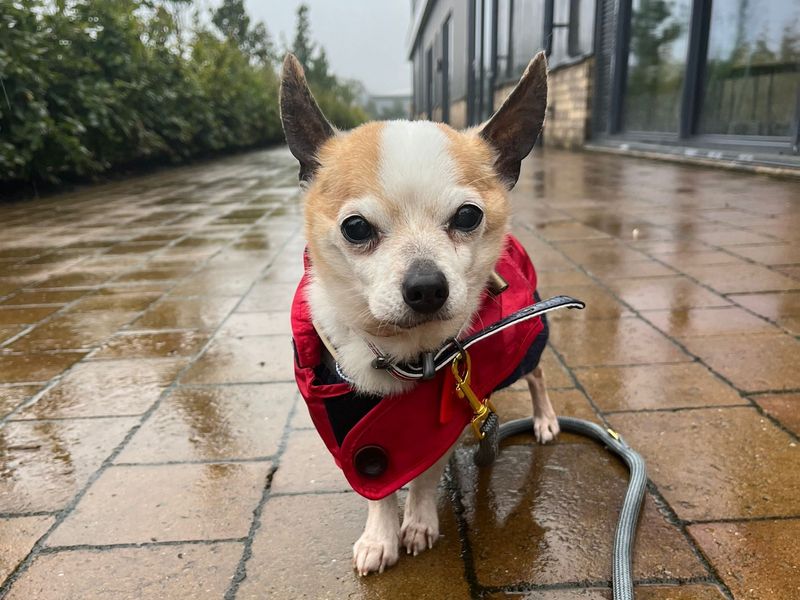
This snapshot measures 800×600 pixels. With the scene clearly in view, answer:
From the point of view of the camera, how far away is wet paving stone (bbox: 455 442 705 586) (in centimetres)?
150

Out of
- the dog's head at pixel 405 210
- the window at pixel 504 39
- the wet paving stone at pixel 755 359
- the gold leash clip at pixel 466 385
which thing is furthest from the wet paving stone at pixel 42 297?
the window at pixel 504 39

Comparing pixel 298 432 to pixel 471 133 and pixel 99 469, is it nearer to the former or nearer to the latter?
pixel 99 469

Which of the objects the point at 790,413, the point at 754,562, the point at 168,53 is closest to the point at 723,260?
the point at 790,413

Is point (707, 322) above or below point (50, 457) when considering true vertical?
above

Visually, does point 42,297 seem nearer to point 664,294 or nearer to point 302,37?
point 664,294

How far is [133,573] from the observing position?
5.07ft

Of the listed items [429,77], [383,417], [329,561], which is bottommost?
[329,561]

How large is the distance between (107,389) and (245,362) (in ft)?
1.96

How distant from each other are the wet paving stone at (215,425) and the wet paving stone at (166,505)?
0.29 feet

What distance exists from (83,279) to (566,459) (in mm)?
3839

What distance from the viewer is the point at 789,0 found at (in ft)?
21.2

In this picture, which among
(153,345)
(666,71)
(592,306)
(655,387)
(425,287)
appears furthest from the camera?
(666,71)

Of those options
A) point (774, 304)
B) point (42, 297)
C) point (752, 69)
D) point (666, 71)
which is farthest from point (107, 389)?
point (666, 71)

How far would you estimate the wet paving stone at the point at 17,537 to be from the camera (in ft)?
5.25
